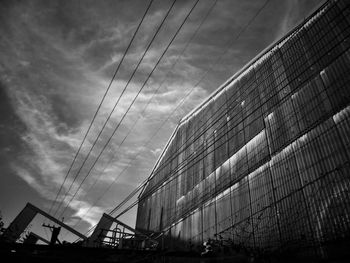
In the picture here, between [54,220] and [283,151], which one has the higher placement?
[283,151]

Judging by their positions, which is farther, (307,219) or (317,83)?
(317,83)

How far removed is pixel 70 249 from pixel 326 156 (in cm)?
1408

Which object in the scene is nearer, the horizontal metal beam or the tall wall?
the tall wall

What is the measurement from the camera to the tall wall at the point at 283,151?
13914 millimetres

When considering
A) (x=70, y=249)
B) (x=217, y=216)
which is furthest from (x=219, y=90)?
(x=70, y=249)

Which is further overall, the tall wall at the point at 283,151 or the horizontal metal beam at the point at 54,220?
the horizontal metal beam at the point at 54,220

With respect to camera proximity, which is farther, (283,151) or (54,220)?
(54,220)

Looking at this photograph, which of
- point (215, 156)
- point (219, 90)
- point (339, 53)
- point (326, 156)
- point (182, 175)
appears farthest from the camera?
point (182, 175)

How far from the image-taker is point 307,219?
14062 mm

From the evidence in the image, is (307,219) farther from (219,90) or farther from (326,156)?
(219,90)

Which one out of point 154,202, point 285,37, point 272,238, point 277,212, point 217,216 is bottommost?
point 272,238

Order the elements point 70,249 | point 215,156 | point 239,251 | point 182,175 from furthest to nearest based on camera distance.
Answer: point 182,175
point 215,156
point 239,251
point 70,249

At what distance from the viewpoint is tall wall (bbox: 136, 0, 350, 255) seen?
45.6 ft

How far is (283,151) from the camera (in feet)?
56.0
